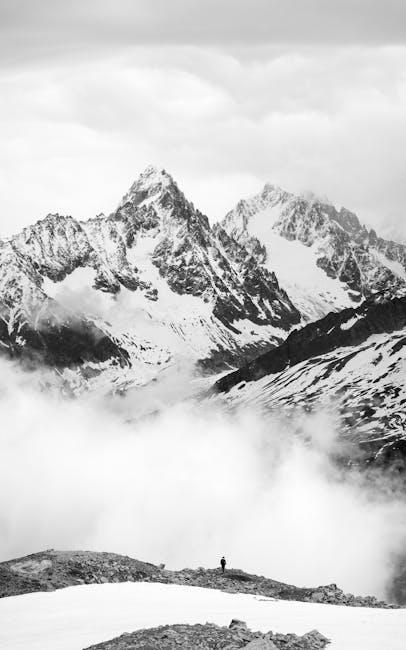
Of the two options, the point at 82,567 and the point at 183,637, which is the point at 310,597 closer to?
the point at 82,567

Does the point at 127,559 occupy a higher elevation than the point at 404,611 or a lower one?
higher

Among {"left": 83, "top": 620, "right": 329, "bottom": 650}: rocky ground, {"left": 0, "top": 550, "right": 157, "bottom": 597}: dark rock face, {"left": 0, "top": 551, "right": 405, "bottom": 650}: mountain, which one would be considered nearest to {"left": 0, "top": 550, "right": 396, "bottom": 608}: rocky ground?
{"left": 0, "top": 550, "right": 157, "bottom": 597}: dark rock face

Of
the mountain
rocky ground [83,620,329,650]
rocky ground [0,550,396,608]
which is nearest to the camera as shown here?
rocky ground [83,620,329,650]

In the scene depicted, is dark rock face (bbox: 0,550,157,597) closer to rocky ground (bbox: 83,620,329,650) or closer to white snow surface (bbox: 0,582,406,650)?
white snow surface (bbox: 0,582,406,650)

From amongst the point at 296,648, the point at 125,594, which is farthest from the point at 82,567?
the point at 296,648

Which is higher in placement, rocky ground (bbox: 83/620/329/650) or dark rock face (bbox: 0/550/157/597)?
dark rock face (bbox: 0/550/157/597)

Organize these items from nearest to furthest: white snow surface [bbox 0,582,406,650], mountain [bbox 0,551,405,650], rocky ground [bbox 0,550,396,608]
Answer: mountain [bbox 0,551,405,650] → white snow surface [bbox 0,582,406,650] → rocky ground [bbox 0,550,396,608]

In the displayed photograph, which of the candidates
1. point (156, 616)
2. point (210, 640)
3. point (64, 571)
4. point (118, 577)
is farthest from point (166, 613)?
point (64, 571)

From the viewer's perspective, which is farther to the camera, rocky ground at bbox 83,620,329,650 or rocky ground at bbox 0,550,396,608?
rocky ground at bbox 0,550,396,608
